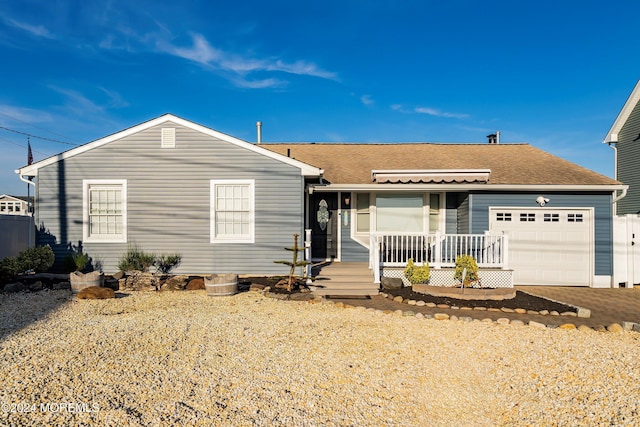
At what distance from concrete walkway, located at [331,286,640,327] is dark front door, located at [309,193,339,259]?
3.71 m

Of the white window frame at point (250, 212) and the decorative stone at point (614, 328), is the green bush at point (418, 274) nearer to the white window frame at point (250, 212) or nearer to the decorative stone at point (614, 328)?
the decorative stone at point (614, 328)

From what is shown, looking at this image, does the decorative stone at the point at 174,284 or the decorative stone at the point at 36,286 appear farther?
the decorative stone at the point at 174,284

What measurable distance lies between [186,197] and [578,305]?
10.1 m

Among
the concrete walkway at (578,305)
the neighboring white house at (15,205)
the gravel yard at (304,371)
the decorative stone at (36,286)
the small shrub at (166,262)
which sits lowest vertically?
the concrete walkway at (578,305)

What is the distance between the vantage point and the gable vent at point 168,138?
36.4ft

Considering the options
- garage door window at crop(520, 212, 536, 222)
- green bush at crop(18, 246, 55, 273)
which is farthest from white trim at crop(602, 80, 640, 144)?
green bush at crop(18, 246, 55, 273)

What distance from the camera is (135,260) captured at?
1088 cm

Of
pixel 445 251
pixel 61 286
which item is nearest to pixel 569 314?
pixel 445 251

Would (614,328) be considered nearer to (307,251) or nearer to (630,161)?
(307,251)

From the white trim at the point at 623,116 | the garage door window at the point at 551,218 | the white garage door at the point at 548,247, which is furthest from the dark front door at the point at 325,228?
the white trim at the point at 623,116

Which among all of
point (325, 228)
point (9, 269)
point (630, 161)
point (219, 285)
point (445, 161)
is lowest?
point (219, 285)

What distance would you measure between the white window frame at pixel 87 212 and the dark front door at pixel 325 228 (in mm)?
5465

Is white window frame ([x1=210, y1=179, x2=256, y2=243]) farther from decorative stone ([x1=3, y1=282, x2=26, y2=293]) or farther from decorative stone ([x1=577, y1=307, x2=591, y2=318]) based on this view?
decorative stone ([x1=577, y1=307, x2=591, y2=318])

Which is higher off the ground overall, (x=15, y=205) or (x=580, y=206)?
(x=15, y=205)
